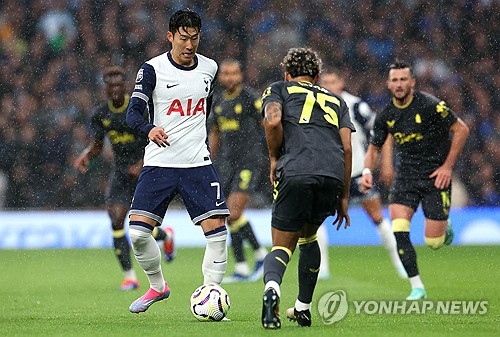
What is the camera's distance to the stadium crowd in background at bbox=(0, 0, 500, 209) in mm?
18438

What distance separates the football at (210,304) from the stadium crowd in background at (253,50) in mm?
11039

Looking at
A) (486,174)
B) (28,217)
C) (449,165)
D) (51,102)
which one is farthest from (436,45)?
(449,165)

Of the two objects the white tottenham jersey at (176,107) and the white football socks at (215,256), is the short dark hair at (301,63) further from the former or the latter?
the white football socks at (215,256)

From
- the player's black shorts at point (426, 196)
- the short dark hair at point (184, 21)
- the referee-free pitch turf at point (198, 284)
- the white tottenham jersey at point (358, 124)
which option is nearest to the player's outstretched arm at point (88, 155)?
the referee-free pitch turf at point (198, 284)

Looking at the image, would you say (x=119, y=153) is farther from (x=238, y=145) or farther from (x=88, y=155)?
(x=238, y=145)

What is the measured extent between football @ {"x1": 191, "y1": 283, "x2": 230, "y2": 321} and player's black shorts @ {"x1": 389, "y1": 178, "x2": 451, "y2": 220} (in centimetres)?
282

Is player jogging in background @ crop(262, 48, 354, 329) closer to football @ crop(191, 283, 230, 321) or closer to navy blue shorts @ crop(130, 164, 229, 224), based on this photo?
football @ crop(191, 283, 230, 321)

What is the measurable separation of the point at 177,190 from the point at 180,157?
→ 0.24 metres

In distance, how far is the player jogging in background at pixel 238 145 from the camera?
38.5 feet

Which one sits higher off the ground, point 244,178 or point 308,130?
point 308,130
